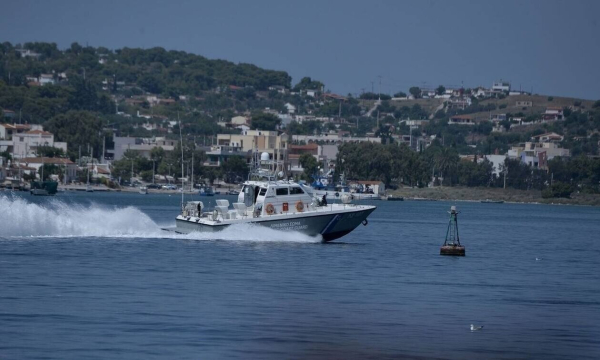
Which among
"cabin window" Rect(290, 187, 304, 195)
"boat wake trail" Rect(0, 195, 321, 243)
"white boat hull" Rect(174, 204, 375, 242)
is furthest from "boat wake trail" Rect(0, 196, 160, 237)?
"cabin window" Rect(290, 187, 304, 195)

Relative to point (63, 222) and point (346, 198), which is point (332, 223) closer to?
point (346, 198)

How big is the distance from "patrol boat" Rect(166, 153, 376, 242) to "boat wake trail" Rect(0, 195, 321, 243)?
0.36 m

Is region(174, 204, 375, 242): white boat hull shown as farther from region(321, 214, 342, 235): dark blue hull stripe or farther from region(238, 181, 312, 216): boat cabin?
region(238, 181, 312, 216): boat cabin

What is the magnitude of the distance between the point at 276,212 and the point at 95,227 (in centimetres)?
948

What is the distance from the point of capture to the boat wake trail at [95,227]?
2146 inches

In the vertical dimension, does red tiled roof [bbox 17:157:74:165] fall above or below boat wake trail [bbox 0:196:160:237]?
above

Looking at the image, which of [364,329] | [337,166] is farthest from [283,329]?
[337,166]

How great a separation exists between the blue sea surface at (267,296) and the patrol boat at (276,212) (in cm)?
A: 58

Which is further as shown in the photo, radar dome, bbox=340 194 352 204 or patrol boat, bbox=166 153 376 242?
radar dome, bbox=340 194 352 204

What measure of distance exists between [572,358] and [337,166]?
165261 mm

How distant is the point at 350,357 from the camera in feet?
89.1

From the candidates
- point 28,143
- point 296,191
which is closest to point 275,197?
point 296,191

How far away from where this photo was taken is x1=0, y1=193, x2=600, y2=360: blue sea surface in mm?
28688

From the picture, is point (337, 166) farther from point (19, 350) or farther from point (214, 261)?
point (19, 350)
